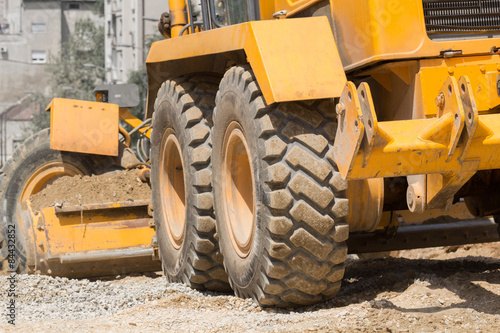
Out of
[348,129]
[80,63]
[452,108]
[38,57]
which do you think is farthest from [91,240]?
[38,57]

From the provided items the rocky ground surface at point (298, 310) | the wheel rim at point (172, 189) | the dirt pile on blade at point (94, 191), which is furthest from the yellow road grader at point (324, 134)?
the dirt pile on blade at point (94, 191)

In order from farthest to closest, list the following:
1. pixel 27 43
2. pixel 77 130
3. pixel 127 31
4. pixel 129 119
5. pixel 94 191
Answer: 1. pixel 27 43
2. pixel 127 31
3. pixel 129 119
4. pixel 77 130
5. pixel 94 191

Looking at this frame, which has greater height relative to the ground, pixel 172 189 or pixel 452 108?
pixel 452 108

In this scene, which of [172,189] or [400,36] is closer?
[400,36]

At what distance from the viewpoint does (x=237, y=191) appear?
6.00 meters

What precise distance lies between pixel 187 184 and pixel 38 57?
63.9 m

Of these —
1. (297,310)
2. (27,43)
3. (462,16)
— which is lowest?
(297,310)

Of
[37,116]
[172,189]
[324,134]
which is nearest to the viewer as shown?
[324,134]

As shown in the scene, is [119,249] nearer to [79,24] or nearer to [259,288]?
[259,288]

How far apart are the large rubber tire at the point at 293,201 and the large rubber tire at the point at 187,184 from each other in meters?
0.89

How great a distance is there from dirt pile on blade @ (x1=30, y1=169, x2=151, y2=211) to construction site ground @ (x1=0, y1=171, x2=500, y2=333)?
1292mm

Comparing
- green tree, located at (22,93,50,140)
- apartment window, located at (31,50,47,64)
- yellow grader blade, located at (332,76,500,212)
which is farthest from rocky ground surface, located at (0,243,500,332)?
apartment window, located at (31,50,47,64)

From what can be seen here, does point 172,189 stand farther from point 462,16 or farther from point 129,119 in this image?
point 129,119

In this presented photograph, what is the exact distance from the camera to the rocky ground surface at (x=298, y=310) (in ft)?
15.6
